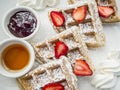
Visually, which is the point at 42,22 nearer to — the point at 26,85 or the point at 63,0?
the point at 63,0

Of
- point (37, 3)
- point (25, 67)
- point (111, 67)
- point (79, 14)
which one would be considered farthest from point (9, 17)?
point (111, 67)

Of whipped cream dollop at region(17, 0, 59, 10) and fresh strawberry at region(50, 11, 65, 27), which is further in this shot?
whipped cream dollop at region(17, 0, 59, 10)

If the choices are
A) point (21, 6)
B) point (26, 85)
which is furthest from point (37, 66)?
point (21, 6)

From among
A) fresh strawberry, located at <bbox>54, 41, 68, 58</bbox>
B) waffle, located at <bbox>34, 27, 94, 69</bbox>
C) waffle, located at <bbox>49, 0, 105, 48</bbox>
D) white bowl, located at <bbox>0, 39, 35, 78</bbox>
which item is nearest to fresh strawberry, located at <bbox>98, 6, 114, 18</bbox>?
waffle, located at <bbox>49, 0, 105, 48</bbox>

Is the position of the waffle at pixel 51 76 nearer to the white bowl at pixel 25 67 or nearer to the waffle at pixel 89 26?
the white bowl at pixel 25 67

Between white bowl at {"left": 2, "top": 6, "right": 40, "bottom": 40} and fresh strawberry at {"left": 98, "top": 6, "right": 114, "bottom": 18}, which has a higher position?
white bowl at {"left": 2, "top": 6, "right": 40, "bottom": 40}

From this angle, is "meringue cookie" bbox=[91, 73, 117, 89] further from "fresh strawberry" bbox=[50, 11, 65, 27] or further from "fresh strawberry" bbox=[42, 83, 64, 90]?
"fresh strawberry" bbox=[50, 11, 65, 27]

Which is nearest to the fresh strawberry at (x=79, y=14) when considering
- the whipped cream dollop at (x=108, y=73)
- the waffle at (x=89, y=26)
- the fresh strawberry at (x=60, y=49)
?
the waffle at (x=89, y=26)
